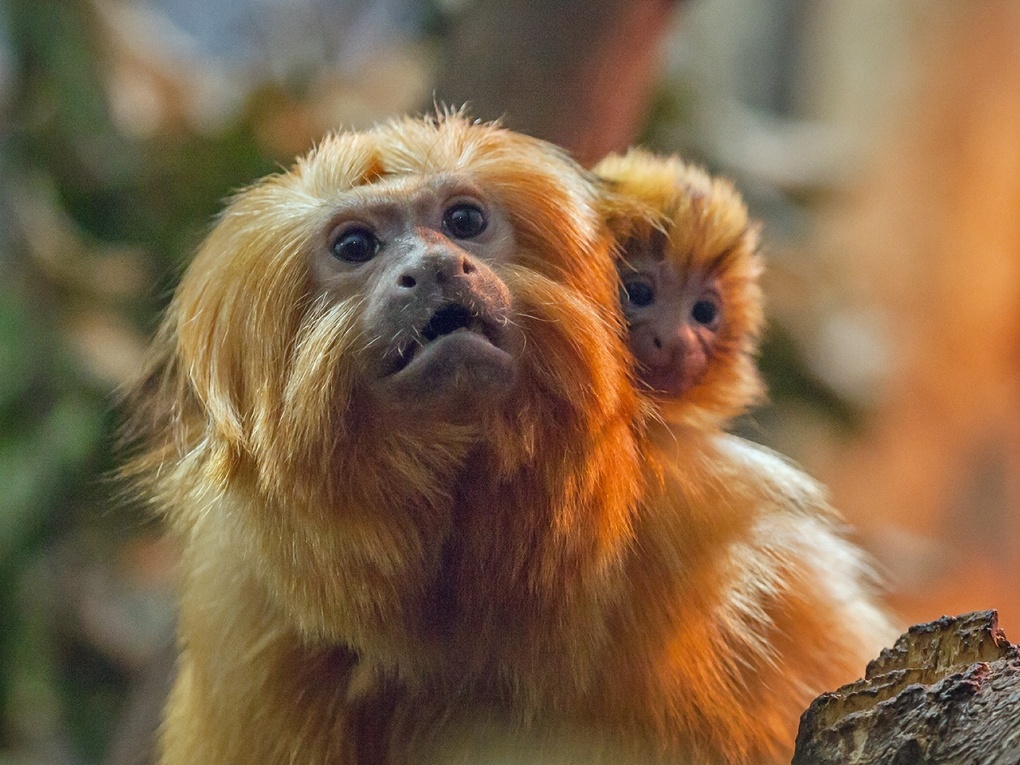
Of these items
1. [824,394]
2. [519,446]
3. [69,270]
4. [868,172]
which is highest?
[868,172]

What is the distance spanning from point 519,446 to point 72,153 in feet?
9.64

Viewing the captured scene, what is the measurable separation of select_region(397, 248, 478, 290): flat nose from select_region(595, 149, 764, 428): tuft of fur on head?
0.59 meters

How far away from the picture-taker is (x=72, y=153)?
14.3 feet

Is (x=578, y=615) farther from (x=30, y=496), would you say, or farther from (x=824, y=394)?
(x=824, y=394)

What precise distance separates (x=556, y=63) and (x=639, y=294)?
2.59 feet

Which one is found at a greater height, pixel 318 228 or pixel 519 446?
pixel 318 228

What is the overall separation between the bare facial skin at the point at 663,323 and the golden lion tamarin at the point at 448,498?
20 cm

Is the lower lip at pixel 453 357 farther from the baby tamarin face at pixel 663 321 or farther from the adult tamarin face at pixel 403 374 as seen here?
the baby tamarin face at pixel 663 321

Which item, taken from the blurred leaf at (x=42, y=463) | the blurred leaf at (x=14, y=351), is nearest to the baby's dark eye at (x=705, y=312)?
the blurred leaf at (x=42, y=463)

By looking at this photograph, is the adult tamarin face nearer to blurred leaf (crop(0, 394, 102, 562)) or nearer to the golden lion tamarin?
the golden lion tamarin

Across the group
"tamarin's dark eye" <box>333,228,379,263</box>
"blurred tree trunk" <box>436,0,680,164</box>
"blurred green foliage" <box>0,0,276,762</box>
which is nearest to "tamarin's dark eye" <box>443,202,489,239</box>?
"tamarin's dark eye" <box>333,228,379,263</box>

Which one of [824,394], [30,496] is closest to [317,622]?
[30,496]

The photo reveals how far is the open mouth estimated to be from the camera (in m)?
1.99

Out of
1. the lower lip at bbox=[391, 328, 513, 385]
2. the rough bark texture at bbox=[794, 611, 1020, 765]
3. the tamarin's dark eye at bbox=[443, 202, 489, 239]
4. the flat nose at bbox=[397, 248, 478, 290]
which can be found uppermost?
the tamarin's dark eye at bbox=[443, 202, 489, 239]
